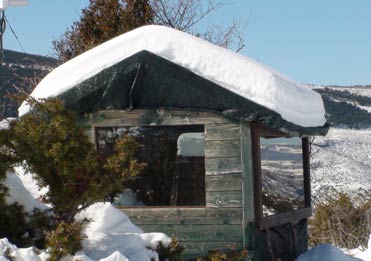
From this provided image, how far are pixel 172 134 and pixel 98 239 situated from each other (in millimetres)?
2692

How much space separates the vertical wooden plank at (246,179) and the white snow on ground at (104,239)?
1723mm

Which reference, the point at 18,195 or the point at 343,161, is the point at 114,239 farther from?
the point at 343,161

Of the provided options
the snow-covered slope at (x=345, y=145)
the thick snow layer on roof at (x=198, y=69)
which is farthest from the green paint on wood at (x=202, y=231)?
the snow-covered slope at (x=345, y=145)

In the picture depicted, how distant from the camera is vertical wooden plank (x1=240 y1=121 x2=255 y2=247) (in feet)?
25.9

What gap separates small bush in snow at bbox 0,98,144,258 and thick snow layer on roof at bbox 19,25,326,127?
97.3 inches

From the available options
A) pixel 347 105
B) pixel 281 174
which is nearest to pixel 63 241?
pixel 281 174

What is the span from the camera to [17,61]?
901 inches

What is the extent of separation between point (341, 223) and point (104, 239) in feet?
31.9

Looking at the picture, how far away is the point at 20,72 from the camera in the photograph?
21.6 metres

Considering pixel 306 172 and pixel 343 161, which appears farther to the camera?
pixel 343 161

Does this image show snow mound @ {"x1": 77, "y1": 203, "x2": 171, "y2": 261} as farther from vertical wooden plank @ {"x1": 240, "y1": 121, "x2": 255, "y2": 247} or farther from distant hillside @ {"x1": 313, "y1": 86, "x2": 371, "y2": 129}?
distant hillside @ {"x1": 313, "y1": 86, "x2": 371, "y2": 129}

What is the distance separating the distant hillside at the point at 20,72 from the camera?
1669cm

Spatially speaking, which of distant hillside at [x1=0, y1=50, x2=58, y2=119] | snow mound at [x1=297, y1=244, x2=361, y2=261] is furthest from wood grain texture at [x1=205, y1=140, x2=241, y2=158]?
distant hillside at [x1=0, y1=50, x2=58, y2=119]

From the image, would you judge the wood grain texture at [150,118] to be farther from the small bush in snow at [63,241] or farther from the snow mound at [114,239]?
the small bush in snow at [63,241]
